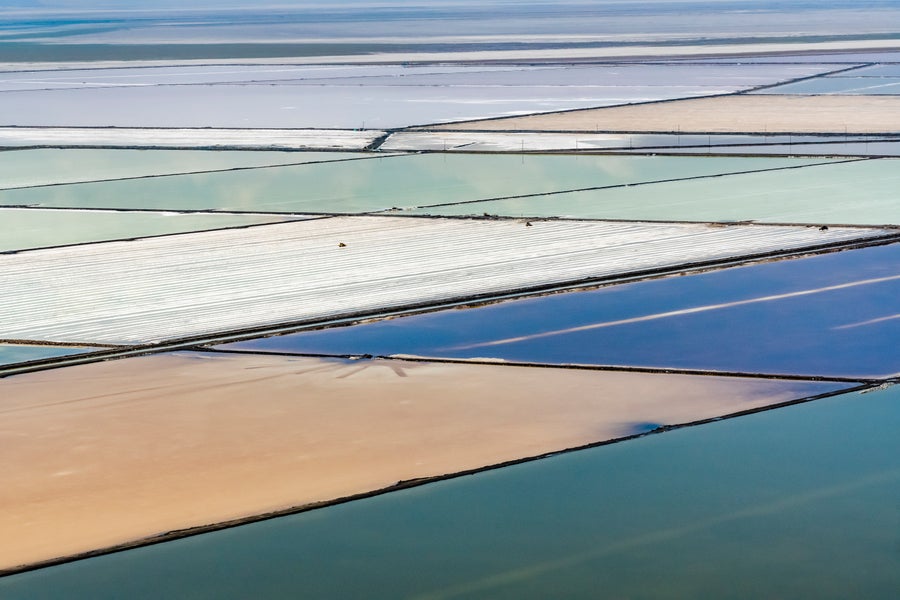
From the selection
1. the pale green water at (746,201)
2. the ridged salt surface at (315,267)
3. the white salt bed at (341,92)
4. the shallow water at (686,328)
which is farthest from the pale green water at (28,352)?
the white salt bed at (341,92)

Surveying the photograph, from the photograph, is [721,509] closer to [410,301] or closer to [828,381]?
[828,381]

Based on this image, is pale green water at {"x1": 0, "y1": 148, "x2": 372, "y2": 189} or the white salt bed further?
the white salt bed

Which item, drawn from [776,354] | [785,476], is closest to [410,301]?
[776,354]

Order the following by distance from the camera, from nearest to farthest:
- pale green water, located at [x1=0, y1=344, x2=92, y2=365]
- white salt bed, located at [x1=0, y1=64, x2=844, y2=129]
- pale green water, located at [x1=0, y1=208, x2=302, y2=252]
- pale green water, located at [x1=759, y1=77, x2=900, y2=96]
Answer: pale green water, located at [x1=0, y1=344, x2=92, y2=365] < pale green water, located at [x1=0, y1=208, x2=302, y2=252] < white salt bed, located at [x1=0, y1=64, x2=844, y2=129] < pale green water, located at [x1=759, y1=77, x2=900, y2=96]

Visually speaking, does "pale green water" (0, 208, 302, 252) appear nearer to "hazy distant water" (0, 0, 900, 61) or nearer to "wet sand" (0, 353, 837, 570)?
"wet sand" (0, 353, 837, 570)

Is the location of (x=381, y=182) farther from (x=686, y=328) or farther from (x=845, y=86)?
(x=845, y=86)

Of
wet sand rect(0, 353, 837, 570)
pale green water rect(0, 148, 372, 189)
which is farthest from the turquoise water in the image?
pale green water rect(0, 148, 372, 189)

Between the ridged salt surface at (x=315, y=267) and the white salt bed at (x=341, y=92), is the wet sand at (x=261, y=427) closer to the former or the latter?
the ridged salt surface at (x=315, y=267)
